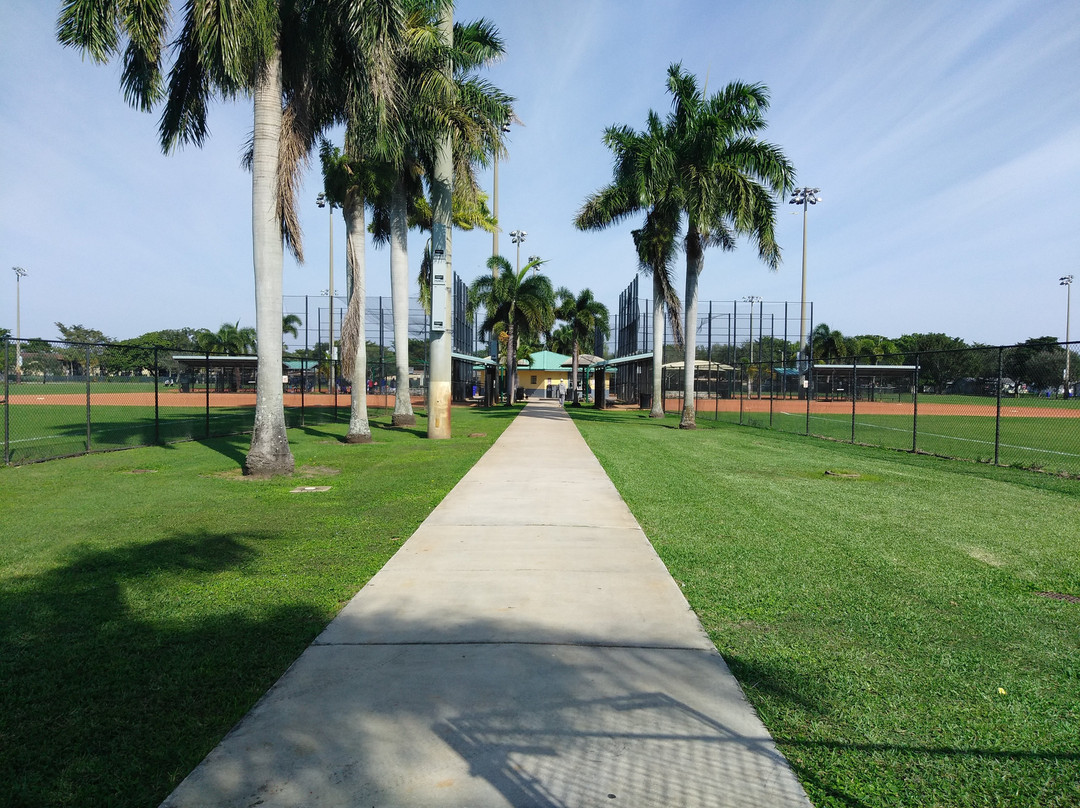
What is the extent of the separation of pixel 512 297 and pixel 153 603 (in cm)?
3567

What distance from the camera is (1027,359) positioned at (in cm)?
1644

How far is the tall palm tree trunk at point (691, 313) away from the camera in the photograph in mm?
22141

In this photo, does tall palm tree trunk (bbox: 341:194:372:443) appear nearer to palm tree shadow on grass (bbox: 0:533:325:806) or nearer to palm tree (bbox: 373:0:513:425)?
palm tree (bbox: 373:0:513:425)

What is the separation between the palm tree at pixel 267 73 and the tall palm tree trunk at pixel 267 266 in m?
0.02

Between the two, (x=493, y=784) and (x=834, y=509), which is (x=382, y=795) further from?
(x=834, y=509)

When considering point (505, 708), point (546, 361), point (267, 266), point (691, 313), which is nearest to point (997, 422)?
point (691, 313)

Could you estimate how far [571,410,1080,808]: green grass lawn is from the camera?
290cm

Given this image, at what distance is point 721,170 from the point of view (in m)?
21.4

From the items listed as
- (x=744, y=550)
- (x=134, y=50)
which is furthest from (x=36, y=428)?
(x=744, y=550)

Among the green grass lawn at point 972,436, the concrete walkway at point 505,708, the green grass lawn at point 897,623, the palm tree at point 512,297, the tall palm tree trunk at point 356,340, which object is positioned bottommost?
the green grass lawn at point 972,436

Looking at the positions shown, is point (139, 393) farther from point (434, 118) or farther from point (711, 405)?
point (434, 118)

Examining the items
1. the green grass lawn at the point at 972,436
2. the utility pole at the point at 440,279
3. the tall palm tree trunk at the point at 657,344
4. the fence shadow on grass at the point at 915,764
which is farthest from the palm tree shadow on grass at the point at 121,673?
the tall palm tree trunk at the point at 657,344

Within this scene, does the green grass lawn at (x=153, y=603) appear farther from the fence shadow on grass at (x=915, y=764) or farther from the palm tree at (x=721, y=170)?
the palm tree at (x=721, y=170)

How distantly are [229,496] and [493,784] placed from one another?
773 centimetres
